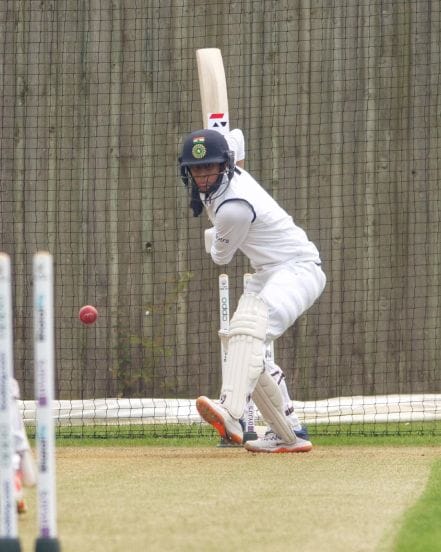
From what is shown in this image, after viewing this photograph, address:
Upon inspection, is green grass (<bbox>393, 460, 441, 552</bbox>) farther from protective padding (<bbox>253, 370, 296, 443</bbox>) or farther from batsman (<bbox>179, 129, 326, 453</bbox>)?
protective padding (<bbox>253, 370, 296, 443</bbox>)

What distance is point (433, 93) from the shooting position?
9.65 meters

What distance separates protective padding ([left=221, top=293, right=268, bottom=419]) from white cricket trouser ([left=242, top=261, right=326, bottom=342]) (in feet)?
0.42

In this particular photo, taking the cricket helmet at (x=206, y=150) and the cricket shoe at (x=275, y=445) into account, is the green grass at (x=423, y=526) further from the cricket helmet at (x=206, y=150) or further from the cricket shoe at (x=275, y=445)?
the cricket helmet at (x=206, y=150)

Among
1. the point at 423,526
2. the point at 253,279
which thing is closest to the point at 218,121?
the point at 253,279

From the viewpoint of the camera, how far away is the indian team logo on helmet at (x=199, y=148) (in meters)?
6.80

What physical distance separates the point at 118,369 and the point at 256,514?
4920 millimetres

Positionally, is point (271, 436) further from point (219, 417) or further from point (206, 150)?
point (206, 150)

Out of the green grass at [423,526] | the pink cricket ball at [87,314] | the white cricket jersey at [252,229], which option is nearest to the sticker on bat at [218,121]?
the white cricket jersey at [252,229]

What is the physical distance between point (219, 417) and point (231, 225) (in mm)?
1055

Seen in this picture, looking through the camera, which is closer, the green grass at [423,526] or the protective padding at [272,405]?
the green grass at [423,526]

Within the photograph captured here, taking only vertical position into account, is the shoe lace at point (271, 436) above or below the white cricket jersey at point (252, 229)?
below

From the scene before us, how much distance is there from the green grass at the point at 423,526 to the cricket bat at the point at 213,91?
339 cm

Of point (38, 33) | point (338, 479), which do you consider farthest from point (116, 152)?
point (338, 479)

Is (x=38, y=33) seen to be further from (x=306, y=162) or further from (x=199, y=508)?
(x=199, y=508)
